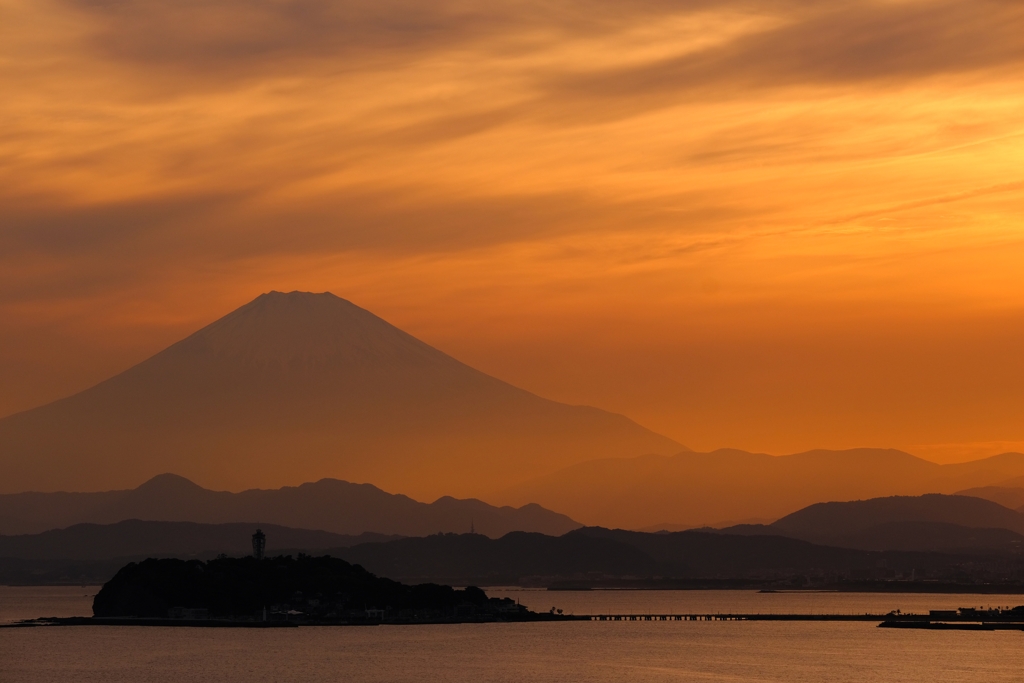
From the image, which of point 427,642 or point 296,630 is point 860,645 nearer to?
point 427,642

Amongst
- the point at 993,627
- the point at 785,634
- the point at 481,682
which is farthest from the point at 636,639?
the point at 481,682

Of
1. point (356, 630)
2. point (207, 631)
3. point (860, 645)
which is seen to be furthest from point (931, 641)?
point (207, 631)

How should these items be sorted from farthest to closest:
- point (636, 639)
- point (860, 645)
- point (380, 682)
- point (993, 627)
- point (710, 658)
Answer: point (993, 627)
point (636, 639)
point (860, 645)
point (710, 658)
point (380, 682)

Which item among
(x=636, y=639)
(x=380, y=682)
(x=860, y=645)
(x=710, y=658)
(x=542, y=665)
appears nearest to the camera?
(x=380, y=682)

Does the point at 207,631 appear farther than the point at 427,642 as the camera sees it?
Yes

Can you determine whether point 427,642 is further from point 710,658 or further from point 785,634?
point 785,634

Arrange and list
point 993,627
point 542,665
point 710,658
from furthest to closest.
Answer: point 993,627, point 710,658, point 542,665
